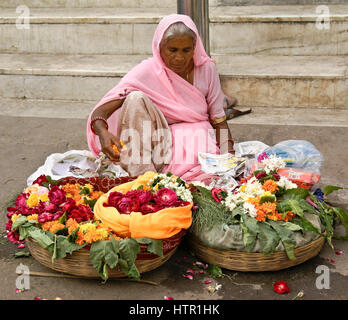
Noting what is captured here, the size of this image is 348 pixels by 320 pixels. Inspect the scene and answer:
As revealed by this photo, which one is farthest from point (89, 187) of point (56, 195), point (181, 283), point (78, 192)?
point (181, 283)

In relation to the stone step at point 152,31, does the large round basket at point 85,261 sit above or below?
below

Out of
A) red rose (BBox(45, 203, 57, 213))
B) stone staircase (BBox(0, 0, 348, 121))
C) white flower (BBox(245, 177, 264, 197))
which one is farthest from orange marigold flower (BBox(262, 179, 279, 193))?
stone staircase (BBox(0, 0, 348, 121))

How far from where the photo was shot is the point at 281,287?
3.02m

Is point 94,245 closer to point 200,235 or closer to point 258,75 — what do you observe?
point 200,235

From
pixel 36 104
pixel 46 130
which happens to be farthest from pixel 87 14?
pixel 46 130

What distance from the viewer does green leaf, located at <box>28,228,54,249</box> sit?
120 inches

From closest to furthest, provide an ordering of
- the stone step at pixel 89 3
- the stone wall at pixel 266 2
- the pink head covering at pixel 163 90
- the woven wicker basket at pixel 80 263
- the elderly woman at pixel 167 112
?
1. the woven wicker basket at pixel 80 263
2. the elderly woman at pixel 167 112
3. the pink head covering at pixel 163 90
4. the stone wall at pixel 266 2
5. the stone step at pixel 89 3

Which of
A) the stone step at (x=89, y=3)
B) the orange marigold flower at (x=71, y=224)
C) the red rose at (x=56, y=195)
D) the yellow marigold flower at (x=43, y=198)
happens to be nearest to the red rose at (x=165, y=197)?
the orange marigold flower at (x=71, y=224)

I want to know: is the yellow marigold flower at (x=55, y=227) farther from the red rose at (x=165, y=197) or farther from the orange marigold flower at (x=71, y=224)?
the red rose at (x=165, y=197)

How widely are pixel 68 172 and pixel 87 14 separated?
3.44m

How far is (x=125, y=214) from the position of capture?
10.3 feet

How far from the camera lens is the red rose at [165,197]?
10.5 feet

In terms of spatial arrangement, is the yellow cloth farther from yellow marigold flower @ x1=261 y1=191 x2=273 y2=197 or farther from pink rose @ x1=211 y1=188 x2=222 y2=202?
yellow marigold flower @ x1=261 y1=191 x2=273 y2=197

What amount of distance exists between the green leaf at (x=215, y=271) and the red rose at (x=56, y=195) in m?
0.95
